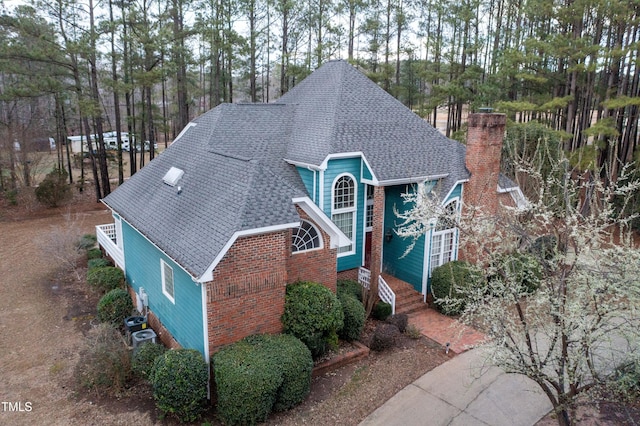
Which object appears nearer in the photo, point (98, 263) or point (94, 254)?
point (98, 263)

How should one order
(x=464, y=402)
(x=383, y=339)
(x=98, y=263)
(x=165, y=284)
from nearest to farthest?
(x=464, y=402) < (x=165, y=284) < (x=383, y=339) < (x=98, y=263)

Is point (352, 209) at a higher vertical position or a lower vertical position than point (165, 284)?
higher

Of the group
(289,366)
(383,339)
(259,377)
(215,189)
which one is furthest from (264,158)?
(259,377)

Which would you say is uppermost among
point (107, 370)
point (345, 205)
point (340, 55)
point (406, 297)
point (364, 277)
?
point (340, 55)

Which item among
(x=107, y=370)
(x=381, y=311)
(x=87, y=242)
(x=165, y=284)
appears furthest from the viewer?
(x=87, y=242)

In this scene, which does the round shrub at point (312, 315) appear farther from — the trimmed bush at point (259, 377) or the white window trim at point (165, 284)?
the white window trim at point (165, 284)

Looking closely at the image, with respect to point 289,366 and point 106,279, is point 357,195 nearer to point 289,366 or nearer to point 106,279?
point 289,366

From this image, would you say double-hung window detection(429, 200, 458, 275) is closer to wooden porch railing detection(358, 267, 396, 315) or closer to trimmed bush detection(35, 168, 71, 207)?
wooden porch railing detection(358, 267, 396, 315)

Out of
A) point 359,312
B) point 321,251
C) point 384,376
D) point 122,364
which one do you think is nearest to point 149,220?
point 122,364

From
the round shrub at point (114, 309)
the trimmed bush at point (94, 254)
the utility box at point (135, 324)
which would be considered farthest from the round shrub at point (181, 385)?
the trimmed bush at point (94, 254)
